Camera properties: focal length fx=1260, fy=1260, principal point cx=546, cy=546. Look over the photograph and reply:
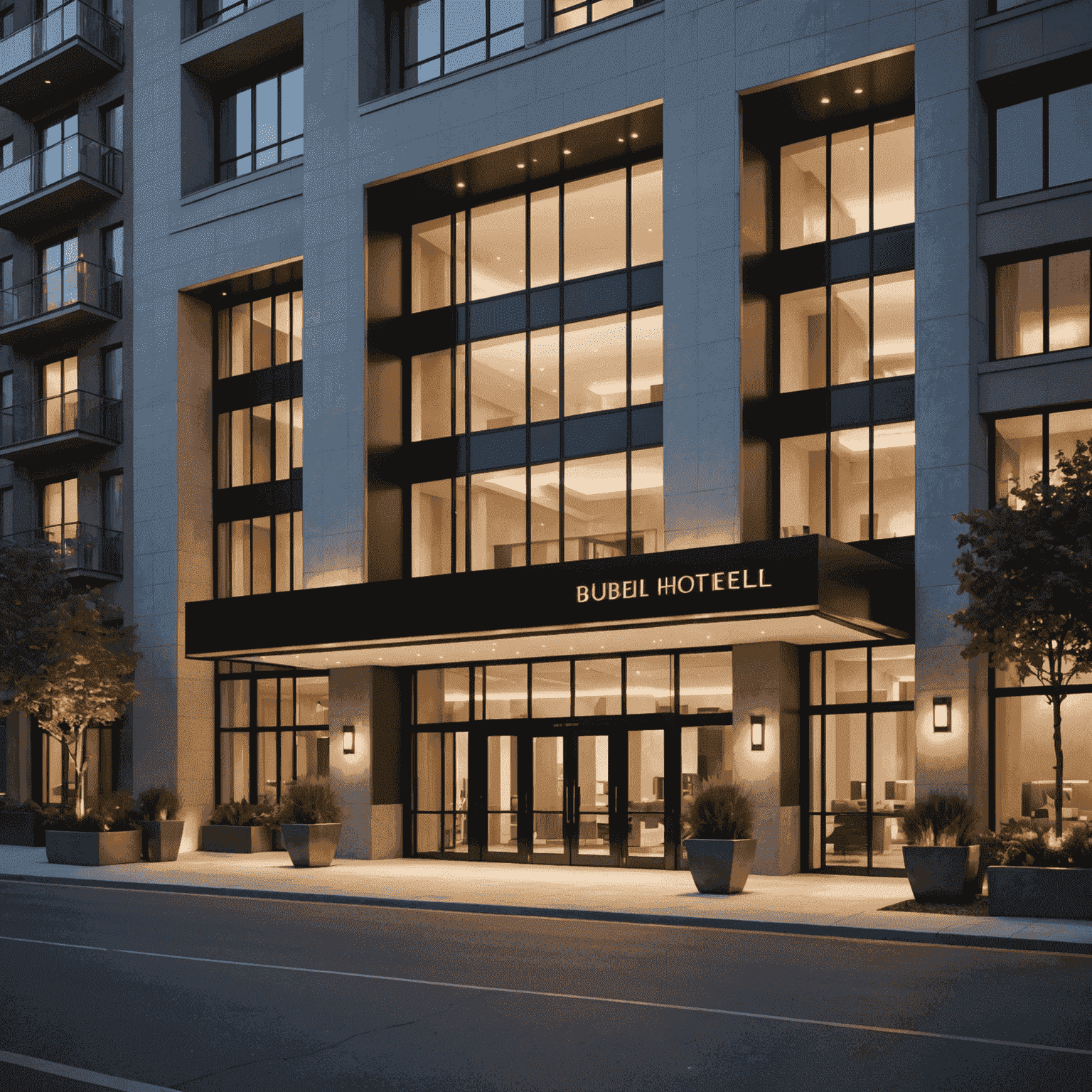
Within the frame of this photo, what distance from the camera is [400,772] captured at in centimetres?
2816

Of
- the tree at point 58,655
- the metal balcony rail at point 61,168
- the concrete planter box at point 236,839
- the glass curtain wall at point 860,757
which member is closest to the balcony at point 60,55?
the metal balcony rail at point 61,168

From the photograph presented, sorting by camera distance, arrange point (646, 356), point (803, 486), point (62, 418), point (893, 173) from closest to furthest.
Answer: point (893, 173), point (803, 486), point (646, 356), point (62, 418)

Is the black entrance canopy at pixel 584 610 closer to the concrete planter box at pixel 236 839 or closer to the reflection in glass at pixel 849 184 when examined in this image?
the concrete planter box at pixel 236 839

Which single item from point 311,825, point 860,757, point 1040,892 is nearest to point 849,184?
point 860,757

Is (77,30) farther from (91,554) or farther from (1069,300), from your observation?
(1069,300)

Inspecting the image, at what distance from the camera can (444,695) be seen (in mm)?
28047

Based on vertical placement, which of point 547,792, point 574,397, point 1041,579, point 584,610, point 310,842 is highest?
point 574,397

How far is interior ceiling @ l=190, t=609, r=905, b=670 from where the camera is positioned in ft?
69.3

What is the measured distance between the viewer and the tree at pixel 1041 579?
17016 millimetres

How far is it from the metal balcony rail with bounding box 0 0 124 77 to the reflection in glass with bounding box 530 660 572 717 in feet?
70.1

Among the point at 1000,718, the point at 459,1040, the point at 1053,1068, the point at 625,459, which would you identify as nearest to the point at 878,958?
the point at 1053,1068

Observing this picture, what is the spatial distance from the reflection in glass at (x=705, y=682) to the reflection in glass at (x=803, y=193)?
8203mm

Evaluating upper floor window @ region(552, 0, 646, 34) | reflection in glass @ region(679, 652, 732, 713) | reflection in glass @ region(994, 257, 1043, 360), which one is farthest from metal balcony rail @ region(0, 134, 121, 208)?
reflection in glass @ region(994, 257, 1043, 360)

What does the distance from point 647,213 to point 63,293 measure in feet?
60.0
